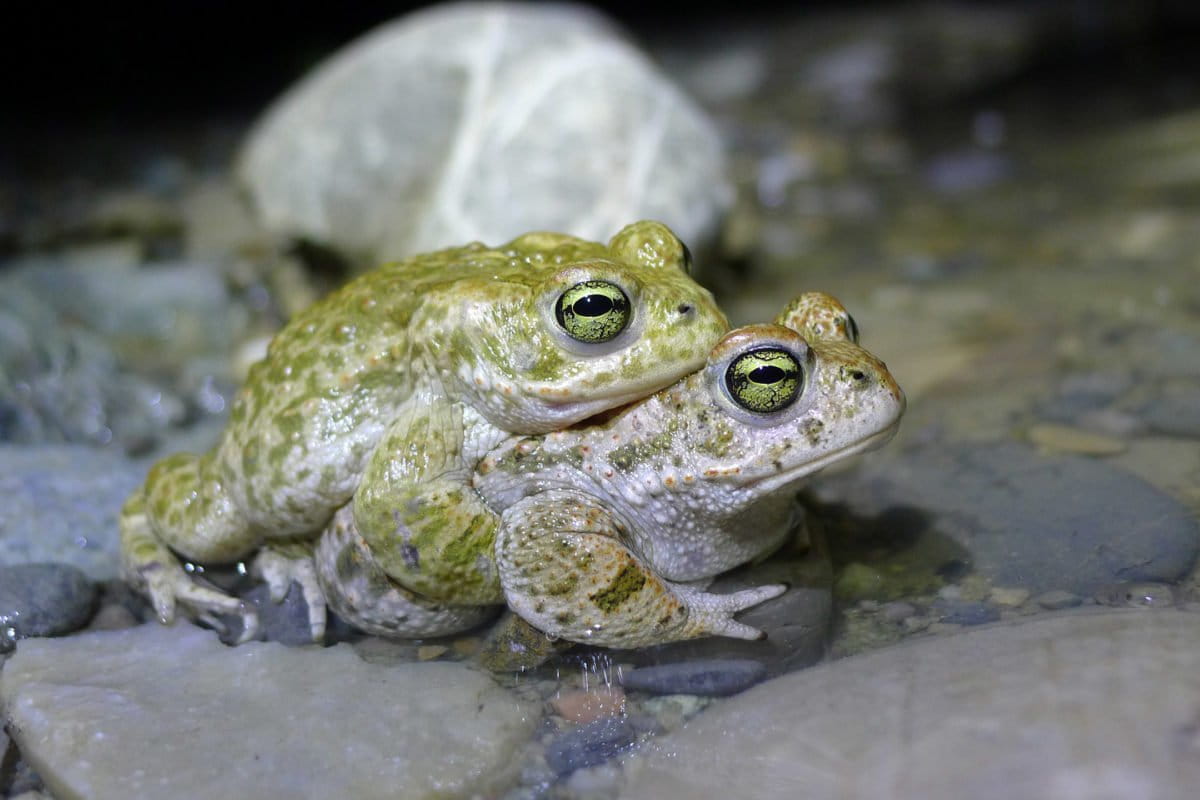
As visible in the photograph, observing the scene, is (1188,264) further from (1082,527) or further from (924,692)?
(924,692)

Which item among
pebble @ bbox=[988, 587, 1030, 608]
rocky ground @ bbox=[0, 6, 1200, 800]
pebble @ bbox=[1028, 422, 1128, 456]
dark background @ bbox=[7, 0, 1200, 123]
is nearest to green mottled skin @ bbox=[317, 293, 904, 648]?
rocky ground @ bbox=[0, 6, 1200, 800]

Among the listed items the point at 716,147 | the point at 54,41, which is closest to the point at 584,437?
the point at 716,147

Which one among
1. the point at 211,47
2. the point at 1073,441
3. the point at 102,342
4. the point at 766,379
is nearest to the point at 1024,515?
the point at 1073,441

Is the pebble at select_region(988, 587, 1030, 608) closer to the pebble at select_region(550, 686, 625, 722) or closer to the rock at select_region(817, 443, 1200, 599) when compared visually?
the rock at select_region(817, 443, 1200, 599)

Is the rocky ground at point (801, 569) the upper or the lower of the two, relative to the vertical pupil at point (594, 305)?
lower

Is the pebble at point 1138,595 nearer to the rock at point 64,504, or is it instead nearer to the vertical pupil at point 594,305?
the vertical pupil at point 594,305

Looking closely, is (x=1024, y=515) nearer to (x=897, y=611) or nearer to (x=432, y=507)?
(x=897, y=611)

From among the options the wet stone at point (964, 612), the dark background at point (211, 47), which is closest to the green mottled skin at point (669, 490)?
the wet stone at point (964, 612)
